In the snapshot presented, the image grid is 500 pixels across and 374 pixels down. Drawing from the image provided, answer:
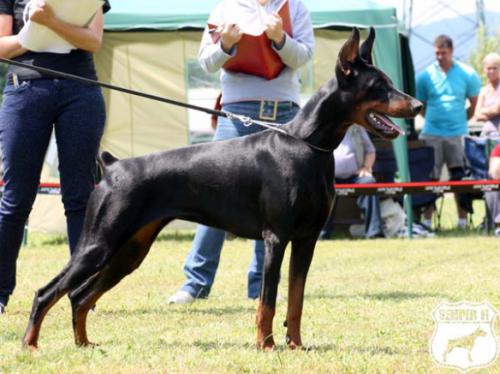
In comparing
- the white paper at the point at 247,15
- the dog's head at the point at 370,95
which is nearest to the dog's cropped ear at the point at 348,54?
the dog's head at the point at 370,95

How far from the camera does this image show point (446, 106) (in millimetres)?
11039

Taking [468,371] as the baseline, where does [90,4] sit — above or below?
above

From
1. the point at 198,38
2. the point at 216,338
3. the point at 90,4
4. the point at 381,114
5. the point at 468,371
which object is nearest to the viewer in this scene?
the point at 468,371

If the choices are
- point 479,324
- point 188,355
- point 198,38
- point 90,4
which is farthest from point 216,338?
point 198,38

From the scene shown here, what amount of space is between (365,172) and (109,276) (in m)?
6.14

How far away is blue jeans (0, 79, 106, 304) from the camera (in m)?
4.98

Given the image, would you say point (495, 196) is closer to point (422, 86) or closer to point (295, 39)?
point (422, 86)

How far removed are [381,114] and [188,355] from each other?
1279 millimetres

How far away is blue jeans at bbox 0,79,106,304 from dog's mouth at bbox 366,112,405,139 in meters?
1.69

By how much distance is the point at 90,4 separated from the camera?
4.81 metres

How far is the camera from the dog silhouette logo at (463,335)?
3.65 metres

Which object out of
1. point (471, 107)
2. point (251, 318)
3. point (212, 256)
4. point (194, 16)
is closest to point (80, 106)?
point (212, 256)

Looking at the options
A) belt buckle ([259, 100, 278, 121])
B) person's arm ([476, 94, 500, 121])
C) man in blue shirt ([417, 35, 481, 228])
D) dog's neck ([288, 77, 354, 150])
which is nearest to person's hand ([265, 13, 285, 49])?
belt buckle ([259, 100, 278, 121])

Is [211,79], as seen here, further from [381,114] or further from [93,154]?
[381,114]
